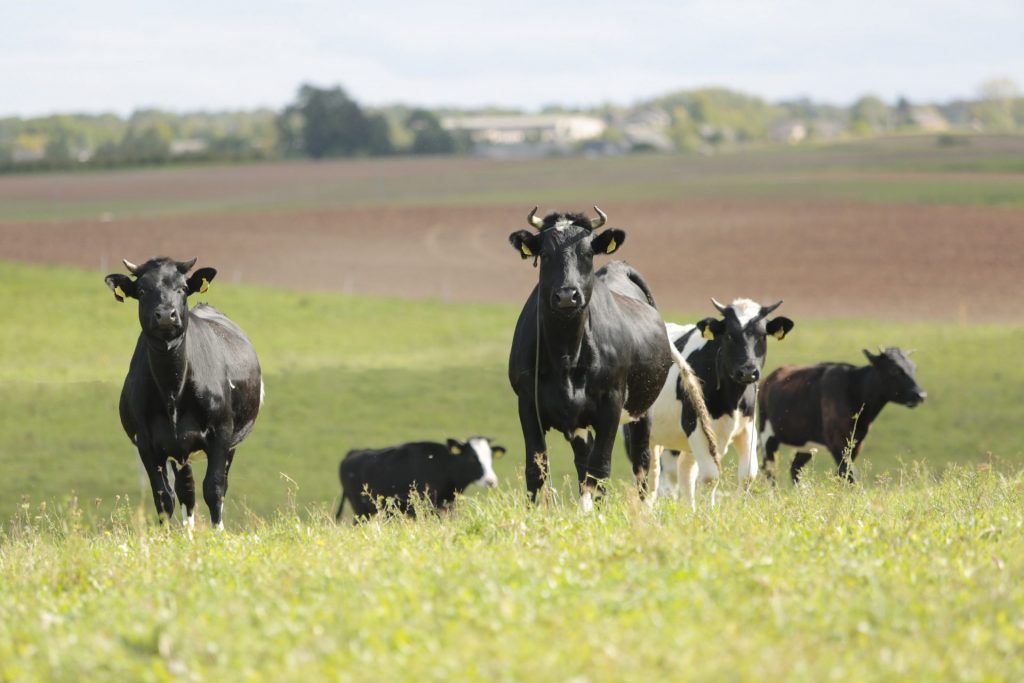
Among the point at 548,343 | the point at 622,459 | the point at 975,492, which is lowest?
the point at 622,459

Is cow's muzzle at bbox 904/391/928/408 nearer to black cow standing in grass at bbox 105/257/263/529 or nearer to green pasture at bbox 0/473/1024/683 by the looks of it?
green pasture at bbox 0/473/1024/683

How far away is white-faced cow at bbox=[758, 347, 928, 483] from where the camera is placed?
18172 mm

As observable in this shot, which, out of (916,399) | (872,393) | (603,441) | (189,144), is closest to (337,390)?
(872,393)

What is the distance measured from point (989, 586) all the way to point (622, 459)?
17435 mm

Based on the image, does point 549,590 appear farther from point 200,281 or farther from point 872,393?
point 872,393

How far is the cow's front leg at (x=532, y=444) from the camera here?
33.9ft

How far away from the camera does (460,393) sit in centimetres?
2750

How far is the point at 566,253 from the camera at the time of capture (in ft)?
33.6

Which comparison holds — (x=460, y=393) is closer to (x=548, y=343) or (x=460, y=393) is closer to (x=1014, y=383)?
(x=1014, y=383)

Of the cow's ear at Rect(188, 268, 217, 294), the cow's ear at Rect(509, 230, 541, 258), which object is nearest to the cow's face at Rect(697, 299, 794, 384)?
the cow's ear at Rect(509, 230, 541, 258)

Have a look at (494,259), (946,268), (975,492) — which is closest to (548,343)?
(975,492)

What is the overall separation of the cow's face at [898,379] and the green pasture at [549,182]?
49.6 m

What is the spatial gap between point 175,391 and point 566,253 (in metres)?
3.33

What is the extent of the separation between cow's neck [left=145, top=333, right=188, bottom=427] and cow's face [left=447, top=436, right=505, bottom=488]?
6.97 m
